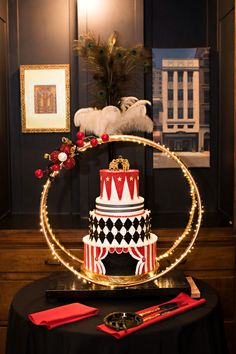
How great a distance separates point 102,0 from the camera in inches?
129

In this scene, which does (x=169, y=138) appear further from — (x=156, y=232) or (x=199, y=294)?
(x=199, y=294)

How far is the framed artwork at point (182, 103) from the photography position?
3512mm

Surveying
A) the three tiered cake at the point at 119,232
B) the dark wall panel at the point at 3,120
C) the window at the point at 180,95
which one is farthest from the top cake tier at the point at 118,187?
the window at the point at 180,95

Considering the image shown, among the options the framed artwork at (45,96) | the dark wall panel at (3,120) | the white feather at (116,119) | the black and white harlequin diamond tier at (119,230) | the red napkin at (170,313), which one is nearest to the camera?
the red napkin at (170,313)

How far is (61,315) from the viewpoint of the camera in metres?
1.96

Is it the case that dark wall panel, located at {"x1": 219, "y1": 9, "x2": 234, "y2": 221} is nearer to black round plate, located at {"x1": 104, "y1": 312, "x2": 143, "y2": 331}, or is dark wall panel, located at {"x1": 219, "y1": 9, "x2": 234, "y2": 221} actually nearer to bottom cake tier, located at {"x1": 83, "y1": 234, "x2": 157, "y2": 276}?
bottom cake tier, located at {"x1": 83, "y1": 234, "x2": 157, "y2": 276}

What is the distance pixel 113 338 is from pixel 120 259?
19.0 inches

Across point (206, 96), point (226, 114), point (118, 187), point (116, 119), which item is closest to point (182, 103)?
point (206, 96)

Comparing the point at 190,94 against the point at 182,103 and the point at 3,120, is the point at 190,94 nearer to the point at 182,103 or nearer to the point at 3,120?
the point at 182,103

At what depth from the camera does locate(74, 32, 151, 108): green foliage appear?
3.14 metres

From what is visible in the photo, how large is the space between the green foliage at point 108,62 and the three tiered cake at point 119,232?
1023 millimetres

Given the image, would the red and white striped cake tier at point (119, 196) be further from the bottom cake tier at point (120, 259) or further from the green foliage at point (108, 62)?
the green foliage at point (108, 62)

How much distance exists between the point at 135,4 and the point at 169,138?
0.93m

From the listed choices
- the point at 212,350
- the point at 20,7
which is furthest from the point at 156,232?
the point at 20,7
